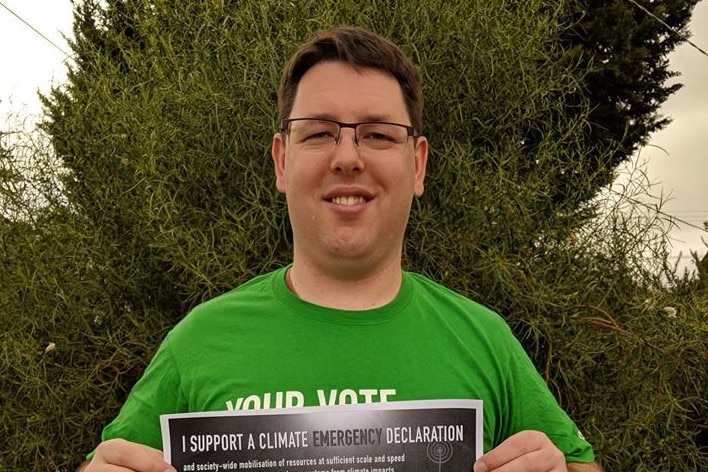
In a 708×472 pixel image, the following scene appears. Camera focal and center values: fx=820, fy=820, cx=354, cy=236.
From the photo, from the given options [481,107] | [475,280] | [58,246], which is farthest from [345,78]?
[58,246]

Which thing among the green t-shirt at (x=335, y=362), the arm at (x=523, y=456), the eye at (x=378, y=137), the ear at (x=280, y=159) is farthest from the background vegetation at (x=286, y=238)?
the arm at (x=523, y=456)

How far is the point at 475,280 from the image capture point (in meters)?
3.72

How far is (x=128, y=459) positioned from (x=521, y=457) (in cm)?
65

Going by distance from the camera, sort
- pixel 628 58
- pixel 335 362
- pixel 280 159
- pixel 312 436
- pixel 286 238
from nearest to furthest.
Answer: pixel 312 436
pixel 335 362
pixel 280 159
pixel 286 238
pixel 628 58

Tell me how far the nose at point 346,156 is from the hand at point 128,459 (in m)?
0.57

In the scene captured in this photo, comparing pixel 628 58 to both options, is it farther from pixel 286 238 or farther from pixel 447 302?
pixel 447 302

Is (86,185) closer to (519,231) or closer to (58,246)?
(58,246)

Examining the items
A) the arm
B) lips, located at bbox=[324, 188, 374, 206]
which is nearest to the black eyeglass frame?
lips, located at bbox=[324, 188, 374, 206]

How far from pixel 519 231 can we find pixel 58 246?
235cm

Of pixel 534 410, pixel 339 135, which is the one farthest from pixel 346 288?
pixel 534 410

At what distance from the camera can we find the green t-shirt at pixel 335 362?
4.72 ft

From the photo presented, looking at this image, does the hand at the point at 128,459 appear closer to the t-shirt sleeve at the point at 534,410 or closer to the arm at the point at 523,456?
the arm at the point at 523,456

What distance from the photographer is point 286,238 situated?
369 centimetres

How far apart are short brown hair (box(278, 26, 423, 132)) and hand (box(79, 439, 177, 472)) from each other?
0.69 m
